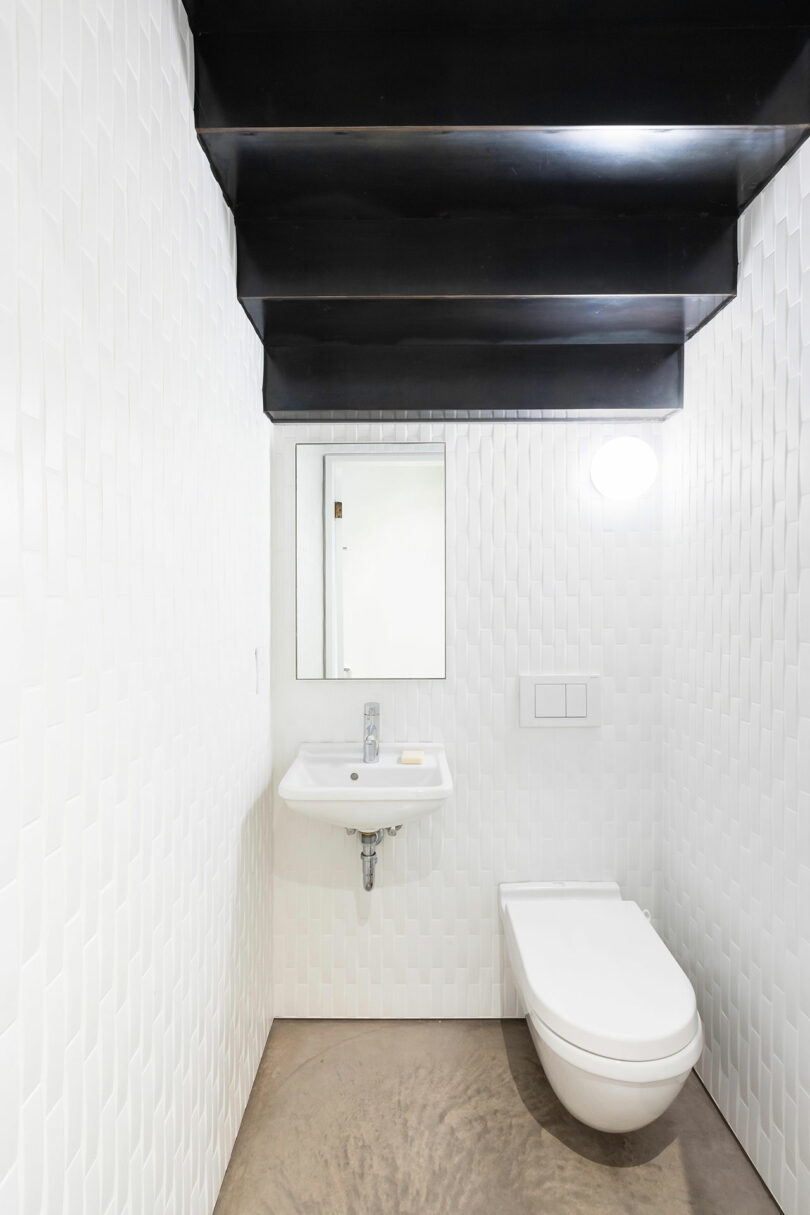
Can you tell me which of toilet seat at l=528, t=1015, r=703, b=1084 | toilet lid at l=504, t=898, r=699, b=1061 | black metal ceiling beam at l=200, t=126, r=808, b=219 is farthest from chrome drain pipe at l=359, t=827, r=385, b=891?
black metal ceiling beam at l=200, t=126, r=808, b=219

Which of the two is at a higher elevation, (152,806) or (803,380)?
(803,380)

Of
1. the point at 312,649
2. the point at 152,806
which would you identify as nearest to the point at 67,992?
the point at 152,806

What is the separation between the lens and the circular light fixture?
215cm

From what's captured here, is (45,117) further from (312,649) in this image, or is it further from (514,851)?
(514,851)

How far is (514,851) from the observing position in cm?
222

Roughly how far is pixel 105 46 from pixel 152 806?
110 cm

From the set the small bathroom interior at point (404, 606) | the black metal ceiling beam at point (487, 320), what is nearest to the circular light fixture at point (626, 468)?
the small bathroom interior at point (404, 606)

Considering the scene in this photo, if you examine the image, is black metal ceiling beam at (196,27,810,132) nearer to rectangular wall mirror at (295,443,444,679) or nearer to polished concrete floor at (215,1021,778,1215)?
rectangular wall mirror at (295,443,444,679)

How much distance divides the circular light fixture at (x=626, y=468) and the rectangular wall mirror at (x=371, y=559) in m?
0.50

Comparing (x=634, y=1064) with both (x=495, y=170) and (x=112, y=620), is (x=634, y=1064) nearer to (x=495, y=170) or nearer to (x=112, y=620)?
(x=112, y=620)

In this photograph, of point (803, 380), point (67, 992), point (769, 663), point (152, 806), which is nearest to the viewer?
point (67, 992)

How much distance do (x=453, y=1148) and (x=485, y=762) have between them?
0.98m

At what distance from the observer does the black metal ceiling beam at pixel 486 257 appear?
1.64 m

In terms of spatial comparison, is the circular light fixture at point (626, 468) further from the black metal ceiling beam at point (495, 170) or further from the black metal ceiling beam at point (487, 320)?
the black metal ceiling beam at point (495, 170)
